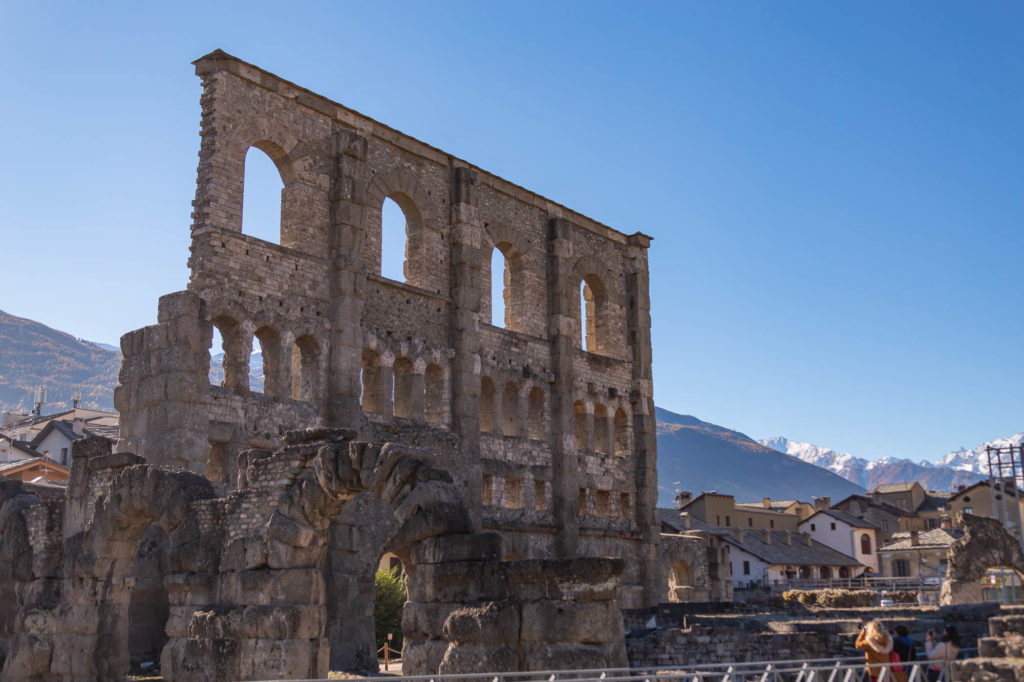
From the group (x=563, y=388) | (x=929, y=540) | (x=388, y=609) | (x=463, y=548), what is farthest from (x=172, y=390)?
(x=929, y=540)

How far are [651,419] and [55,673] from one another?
20.6 meters

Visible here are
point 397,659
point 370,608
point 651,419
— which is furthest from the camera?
point 651,419

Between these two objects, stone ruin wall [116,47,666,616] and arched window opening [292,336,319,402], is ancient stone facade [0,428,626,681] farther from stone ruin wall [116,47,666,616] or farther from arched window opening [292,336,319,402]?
arched window opening [292,336,319,402]

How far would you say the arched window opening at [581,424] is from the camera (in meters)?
31.3

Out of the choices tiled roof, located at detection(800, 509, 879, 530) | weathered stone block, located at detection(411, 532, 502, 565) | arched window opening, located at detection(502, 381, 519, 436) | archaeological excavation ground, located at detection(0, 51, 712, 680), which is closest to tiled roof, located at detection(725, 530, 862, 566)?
tiled roof, located at detection(800, 509, 879, 530)

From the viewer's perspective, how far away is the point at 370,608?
862 inches

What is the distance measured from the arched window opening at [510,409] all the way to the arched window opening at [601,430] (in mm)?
3862

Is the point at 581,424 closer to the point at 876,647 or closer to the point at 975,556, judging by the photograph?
the point at 975,556

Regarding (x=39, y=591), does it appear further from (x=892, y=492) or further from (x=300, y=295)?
(x=892, y=492)

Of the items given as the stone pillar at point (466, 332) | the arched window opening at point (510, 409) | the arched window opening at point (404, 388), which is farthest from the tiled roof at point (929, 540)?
the arched window opening at point (404, 388)

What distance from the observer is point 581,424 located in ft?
104

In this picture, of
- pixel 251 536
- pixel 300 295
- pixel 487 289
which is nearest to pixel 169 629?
pixel 251 536

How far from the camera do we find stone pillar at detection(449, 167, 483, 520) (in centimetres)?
2652

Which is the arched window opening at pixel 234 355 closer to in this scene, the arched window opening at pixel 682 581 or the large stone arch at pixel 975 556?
the arched window opening at pixel 682 581
